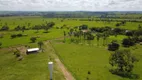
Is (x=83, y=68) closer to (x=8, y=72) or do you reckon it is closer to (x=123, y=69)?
(x=123, y=69)

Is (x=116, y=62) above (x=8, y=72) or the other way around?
above

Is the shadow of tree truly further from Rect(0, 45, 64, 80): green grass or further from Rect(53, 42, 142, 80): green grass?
Rect(0, 45, 64, 80): green grass

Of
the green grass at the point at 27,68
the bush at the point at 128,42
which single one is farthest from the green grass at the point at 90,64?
the bush at the point at 128,42

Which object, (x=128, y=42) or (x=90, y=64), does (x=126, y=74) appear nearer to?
(x=90, y=64)

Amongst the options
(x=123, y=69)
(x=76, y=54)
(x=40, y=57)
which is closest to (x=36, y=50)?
(x=40, y=57)

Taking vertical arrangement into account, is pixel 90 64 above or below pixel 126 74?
above

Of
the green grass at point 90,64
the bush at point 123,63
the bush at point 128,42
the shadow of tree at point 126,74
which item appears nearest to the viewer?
the shadow of tree at point 126,74

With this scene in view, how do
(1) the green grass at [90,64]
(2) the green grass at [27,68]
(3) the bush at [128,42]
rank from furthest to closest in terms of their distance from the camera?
1. (3) the bush at [128,42]
2. (2) the green grass at [27,68]
3. (1) the green grass at [90,64]

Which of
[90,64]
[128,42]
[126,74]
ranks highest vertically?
[128,42]

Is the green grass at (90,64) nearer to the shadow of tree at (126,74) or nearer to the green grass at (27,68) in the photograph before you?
the shadow of tree at (126,74)

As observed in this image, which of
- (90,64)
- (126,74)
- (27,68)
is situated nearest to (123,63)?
(126,74)

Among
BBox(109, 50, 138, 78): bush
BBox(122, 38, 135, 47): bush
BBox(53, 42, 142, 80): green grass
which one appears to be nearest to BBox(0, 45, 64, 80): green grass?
BBox(53, 42, 142, 80): green grass
